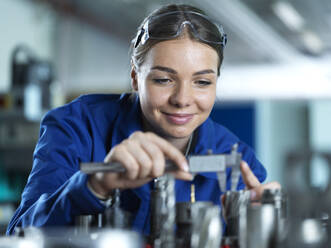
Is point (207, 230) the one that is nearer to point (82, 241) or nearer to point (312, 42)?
point (82, 241)

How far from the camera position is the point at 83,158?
1.21 m

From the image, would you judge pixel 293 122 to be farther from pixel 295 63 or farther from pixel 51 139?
pixel 51 139

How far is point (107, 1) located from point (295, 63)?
2.92 m

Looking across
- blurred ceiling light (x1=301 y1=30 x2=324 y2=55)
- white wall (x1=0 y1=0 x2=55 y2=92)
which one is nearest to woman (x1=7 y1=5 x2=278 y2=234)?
white wall (x1=0 y1=0 x2=55 y2=92)

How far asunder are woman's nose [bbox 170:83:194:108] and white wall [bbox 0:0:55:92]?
4.66 meters

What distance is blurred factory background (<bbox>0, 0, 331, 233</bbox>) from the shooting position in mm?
5668

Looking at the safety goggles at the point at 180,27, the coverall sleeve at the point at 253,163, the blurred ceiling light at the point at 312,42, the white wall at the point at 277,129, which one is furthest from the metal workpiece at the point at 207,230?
the white wall at the point at 277,129

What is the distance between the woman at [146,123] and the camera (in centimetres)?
92

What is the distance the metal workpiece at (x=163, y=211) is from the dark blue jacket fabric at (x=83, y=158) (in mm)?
125

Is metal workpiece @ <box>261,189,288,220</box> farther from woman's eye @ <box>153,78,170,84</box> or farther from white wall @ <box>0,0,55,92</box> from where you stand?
white wall @ <box>0,0,55,92</box>

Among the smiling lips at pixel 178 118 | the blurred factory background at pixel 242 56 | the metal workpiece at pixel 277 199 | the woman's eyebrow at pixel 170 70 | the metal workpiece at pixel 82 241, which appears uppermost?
the blurred factory background at pixel 242 56

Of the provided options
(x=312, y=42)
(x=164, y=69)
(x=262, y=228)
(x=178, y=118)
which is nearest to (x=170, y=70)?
(x=164, y=69)

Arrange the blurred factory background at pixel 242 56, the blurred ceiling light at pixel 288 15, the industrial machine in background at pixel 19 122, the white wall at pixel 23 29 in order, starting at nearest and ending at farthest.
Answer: the industrial machine in background at pixel 19 122
the blurred ceiling light at pixel 288 15
the blurred factory background at pixel 242 56
the white wall at pixel 23 29

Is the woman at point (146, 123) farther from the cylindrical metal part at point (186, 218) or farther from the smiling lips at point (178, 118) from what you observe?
the cylindrical metal part at point (186, 218)
